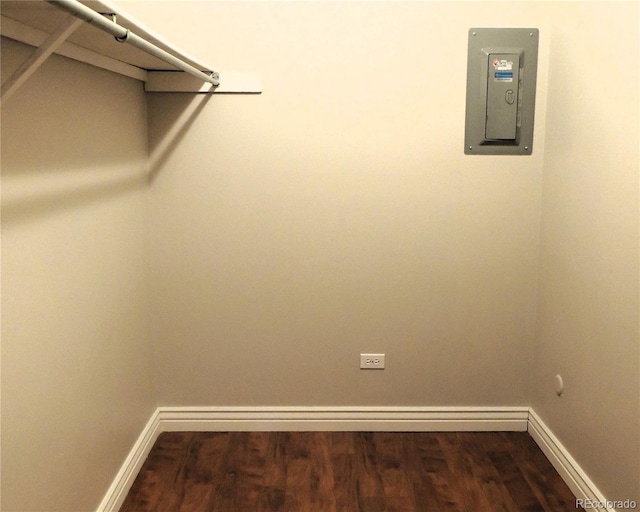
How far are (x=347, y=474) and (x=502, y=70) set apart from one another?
181cm

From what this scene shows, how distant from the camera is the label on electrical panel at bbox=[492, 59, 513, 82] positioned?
2703mm

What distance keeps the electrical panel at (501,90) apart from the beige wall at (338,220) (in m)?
0.04

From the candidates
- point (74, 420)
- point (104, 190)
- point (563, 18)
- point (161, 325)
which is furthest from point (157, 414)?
point (563, 18)

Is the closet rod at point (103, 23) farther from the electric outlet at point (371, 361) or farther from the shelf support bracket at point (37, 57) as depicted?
the electric outlet at point (371, 361)

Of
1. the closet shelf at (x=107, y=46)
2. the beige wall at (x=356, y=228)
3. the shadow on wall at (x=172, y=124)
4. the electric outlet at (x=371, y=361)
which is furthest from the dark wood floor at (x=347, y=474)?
the closet shelf at (x=107, y=46)

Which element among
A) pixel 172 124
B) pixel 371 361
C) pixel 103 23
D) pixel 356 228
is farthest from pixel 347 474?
pixel 103 23

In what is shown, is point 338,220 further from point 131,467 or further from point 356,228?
point 131,467

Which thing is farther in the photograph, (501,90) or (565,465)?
(501,90)

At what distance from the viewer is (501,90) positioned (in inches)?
107

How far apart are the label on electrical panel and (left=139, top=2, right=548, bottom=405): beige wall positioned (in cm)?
14

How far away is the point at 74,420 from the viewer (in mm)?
1943

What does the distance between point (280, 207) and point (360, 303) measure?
57 cm

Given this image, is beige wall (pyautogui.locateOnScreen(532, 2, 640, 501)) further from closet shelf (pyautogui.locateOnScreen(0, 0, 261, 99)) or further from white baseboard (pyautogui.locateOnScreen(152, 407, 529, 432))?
closet shelf (pyautogui.locateOnScreen(0, 0, 261, 99))

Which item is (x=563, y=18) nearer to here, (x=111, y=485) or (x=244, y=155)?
(x=244, y=155)
